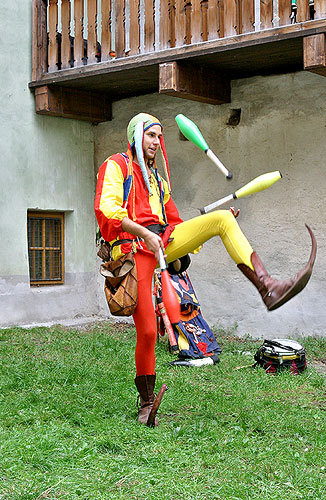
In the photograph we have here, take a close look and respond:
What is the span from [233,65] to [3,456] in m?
6.22

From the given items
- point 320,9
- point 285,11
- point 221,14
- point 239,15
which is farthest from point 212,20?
point 320,9

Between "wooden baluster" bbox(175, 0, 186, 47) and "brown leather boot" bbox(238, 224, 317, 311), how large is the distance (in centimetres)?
479

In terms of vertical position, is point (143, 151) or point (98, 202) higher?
point (143, 151)

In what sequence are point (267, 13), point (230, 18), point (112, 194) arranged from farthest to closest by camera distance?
point (230, 18)
point (267, 13)
point (112, 194)

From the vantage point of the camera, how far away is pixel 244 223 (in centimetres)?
916

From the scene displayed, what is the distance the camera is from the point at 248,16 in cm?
776

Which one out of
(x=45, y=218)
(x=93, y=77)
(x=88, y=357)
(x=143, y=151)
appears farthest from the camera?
(x=45, y=218)

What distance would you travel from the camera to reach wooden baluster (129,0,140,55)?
870 cm

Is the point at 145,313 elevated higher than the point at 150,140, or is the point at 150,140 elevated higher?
the point at 150,140

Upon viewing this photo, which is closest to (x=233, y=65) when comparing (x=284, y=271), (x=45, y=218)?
(x=284, y=271)

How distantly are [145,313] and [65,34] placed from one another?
246 inches

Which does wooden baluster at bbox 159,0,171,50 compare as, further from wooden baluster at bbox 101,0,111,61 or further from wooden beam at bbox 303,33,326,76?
wooden beam at bbox 303,33,326,76

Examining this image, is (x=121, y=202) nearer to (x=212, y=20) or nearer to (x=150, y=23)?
(x=212, y=20)

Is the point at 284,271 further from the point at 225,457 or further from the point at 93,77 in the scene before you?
the point at 225,457
